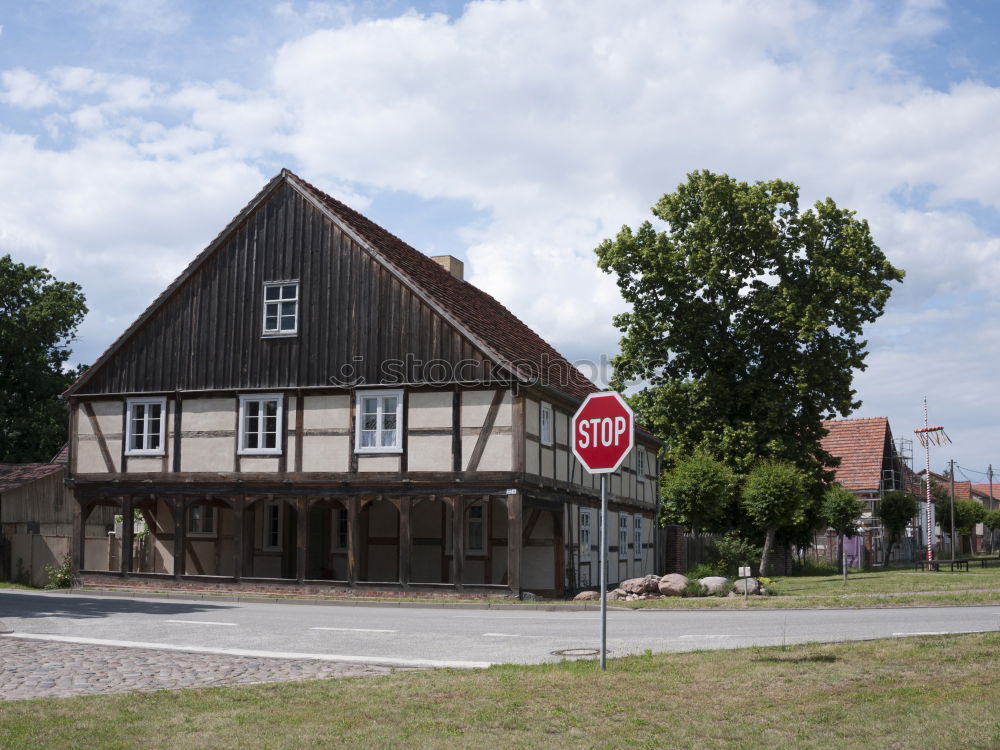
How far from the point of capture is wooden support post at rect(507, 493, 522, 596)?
27156 millimetres

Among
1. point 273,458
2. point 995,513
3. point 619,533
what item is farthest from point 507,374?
point 995,513

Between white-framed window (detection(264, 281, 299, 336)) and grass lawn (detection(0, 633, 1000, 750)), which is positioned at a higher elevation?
white-framed window (detection(264, 281, 299, 336))

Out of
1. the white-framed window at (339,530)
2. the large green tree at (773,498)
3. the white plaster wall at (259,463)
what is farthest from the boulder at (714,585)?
the large green tree at (773,498)

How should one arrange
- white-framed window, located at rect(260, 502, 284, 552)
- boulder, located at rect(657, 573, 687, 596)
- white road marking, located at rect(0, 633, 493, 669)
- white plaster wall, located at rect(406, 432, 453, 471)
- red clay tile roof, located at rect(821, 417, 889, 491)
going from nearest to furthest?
white road marking, located at rect(0, 633, 493, 669) < boulder, located at rect(657, 573, 687, 596) < white plaster wall, located at rect(406, 432, 453, 471) < white-framed window, located at rect(260, 502, 284, 552) < red clay tile roof, located at rect(821, 417, 889, 491)

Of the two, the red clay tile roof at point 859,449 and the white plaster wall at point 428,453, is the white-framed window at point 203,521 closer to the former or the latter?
the white plaster wall at point 428,453

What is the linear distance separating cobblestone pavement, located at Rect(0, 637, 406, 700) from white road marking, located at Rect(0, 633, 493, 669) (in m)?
0.29

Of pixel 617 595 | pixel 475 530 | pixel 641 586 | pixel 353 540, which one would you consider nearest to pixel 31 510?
pixel 353 540

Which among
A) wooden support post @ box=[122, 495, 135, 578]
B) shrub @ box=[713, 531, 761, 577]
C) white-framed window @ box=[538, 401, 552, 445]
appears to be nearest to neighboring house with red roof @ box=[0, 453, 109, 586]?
wooden support post @ box=[122, 495, 135, 578]

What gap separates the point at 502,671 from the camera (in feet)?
35.9

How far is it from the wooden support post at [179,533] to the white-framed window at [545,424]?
10.3m

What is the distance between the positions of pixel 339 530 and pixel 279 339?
610 centimetres

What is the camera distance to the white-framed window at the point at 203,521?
34.0 meters

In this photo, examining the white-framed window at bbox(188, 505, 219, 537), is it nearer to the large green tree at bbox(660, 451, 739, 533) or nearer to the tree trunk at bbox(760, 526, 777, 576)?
the large green tree at bbox(660, 451, 739, 533)

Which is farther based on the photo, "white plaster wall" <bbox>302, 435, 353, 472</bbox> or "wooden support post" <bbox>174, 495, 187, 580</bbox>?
"wooden support post" <bbox>174, 495, 187, 580</bbox>
